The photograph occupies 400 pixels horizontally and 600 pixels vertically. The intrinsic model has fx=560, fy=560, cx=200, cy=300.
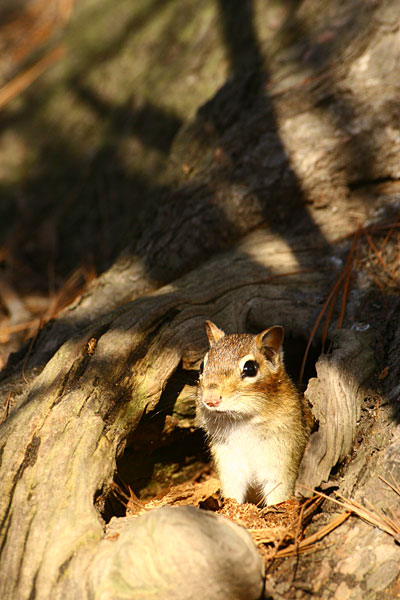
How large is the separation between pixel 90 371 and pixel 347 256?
162 centimetres

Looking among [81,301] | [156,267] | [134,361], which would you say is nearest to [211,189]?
[156,267]

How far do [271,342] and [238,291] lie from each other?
0.48 m

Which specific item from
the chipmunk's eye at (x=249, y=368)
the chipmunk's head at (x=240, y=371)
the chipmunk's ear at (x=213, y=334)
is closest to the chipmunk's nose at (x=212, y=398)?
the chipmunk's head at (x=240, y=371)

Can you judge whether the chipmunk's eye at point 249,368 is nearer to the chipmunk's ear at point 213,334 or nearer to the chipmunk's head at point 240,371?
the chipmunk's head at point 240,371

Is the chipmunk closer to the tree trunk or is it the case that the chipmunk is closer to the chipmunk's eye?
the chipmunk's eye

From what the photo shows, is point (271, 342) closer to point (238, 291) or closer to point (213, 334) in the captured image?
point (213, 334)

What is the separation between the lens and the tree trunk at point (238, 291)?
2.02 metres

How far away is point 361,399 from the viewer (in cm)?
257

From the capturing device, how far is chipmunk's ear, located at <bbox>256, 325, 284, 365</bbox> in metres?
2.74

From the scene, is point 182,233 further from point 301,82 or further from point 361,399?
point 361,399

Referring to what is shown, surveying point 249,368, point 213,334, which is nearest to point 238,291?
point 213,334

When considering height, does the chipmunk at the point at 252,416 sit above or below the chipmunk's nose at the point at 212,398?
below

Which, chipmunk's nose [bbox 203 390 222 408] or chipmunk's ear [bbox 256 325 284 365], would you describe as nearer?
chipmunk's nose [bbox 203 390 222 408]

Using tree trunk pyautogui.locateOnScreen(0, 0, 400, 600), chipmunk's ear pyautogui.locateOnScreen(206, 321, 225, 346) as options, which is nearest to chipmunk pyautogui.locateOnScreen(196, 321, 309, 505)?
chipmunk's ear pyautogui.locateOnScreen(206, 321, 225, 346)
